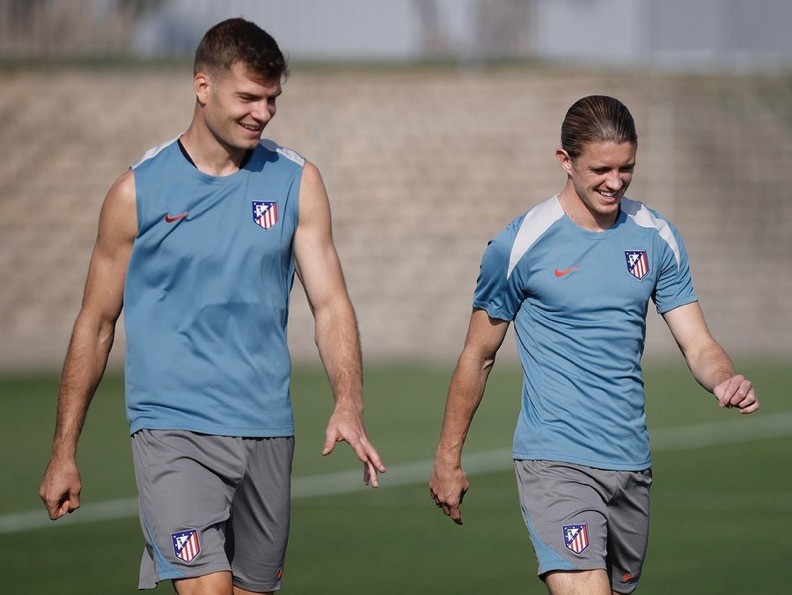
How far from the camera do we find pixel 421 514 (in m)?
11.8

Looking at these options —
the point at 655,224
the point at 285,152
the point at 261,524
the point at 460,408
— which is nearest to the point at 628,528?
the point at 460,408

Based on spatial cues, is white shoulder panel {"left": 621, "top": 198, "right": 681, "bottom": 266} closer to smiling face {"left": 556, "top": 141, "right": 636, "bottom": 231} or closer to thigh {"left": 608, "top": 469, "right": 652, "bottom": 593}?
smiling face {"left": 556, "top": 141, "right": 636, "bottom": 231}

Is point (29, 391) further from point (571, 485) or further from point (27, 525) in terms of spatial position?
point (571, 485)

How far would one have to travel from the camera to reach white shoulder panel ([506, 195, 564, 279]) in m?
6.32

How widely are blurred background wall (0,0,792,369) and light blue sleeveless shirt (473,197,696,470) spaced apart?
17.9m

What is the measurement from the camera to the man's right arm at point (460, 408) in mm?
6395

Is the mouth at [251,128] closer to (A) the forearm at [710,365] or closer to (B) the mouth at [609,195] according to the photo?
(B) the mouth at [609,195]

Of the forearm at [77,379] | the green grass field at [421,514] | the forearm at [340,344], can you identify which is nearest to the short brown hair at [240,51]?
the forearm at [340,344]

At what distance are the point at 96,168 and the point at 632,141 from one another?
72.3ft

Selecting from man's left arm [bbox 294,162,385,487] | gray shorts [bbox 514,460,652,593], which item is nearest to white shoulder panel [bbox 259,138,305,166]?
man's left arm [bbox 294,162,385,487]

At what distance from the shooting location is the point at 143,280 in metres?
6.05

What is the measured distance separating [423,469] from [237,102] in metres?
8.26

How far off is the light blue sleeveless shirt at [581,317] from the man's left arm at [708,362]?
0.09m

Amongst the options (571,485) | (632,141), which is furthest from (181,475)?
(632,141)
